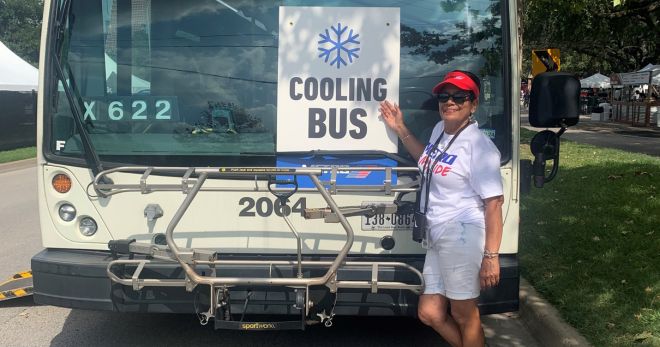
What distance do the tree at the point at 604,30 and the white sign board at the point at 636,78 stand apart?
1.67 metres

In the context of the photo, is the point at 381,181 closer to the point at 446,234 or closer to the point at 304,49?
the point at 446,234

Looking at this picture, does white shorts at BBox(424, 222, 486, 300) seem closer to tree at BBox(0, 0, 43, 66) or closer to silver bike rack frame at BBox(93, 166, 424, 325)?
silver bike rack frame at BBox(93, 166, 424, 325)

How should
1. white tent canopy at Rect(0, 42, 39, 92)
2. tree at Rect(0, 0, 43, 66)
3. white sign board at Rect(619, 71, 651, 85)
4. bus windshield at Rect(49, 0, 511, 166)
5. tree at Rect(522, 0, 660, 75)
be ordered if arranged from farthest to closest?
tree at Rect(0, 0, 43, 66)
white sign board at Rect(619, 71, 651, 85)
tree at Rect(522, 0, 660, 75)
white tent canopy at Rect(0, 42, 39, 92)
bus windshield at Rect(49, 0, 511, 166)

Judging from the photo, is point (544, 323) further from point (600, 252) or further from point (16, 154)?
point (16, 154)

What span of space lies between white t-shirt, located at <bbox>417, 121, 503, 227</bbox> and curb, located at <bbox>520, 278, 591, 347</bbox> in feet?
4.79

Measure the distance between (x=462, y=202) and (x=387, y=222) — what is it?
0.61 m

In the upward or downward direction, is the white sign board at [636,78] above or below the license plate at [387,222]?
above

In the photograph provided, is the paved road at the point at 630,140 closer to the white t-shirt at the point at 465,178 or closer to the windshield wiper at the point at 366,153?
the windshield wiper at the point at 366,153

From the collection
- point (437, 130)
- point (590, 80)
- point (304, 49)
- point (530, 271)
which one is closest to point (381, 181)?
point (437, 130)

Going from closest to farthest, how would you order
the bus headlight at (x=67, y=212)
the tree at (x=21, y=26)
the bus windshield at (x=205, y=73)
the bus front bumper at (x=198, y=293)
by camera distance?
1. the bus front bumper at (x=198, y=293)
2. the bus windshield at (x=205, y=73)
3. the bus headlight at (x=67, y=212)
4. the tree at (x=21, y=26)

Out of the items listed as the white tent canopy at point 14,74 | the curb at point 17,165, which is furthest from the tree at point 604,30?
the white tent canopy at point 14,74

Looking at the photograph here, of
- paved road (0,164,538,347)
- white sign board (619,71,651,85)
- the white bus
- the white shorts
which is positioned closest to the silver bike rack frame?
the white bus

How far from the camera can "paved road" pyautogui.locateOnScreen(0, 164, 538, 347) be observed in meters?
4.43

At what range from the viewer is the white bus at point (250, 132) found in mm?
3574
